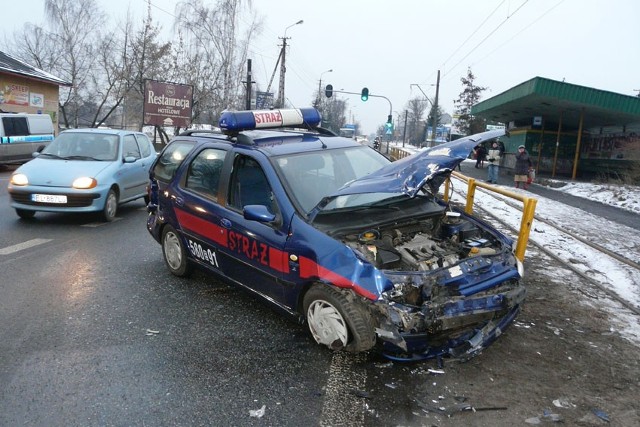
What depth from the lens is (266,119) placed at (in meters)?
5.30

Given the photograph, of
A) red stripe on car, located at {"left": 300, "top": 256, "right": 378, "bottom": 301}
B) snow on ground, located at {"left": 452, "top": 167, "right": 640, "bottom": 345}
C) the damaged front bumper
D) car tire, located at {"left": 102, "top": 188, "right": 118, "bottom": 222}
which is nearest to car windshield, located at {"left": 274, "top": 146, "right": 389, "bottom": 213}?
red stripe on car, located at {"left": 300, "top": 256, "right": 378, "bottom": 301}

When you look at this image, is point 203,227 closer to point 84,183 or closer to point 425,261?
point 425,261

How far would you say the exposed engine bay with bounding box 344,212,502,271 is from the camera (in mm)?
3625

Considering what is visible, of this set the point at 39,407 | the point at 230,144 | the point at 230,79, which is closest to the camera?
the point at 39,407

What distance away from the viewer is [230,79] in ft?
121

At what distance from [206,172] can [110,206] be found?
4594mm

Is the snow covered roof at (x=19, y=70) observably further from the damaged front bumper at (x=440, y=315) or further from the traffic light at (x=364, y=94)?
the damaged front bumper at (x=440, y=315)

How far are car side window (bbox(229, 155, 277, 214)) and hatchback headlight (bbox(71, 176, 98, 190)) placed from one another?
4.73m

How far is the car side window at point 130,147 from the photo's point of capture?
9.44 m

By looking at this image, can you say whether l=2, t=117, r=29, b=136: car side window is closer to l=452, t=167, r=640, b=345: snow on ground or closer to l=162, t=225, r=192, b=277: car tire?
l=162, t=225, r=192, b=277: car tire

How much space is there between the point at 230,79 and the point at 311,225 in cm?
3570

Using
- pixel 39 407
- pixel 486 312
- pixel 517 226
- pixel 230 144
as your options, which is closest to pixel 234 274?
pixel 230 144

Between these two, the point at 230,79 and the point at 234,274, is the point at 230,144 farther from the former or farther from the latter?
the point at 230,79

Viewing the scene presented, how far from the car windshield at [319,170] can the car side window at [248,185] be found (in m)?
0.19
